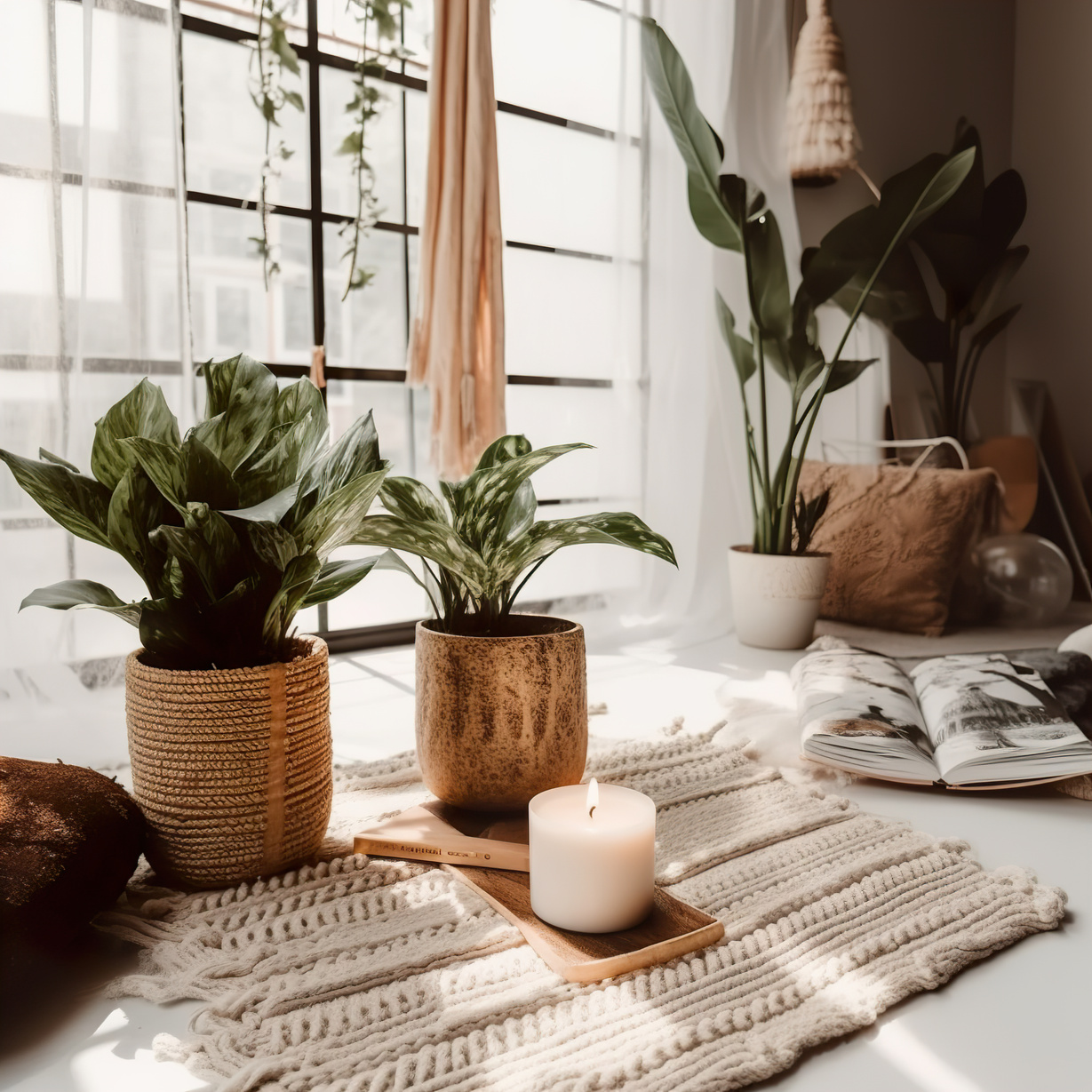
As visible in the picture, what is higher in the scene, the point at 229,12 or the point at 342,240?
the point at 229,12

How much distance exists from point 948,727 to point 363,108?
1304 millimetres

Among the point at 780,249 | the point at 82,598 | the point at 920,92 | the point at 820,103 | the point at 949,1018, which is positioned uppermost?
the point at 920,92

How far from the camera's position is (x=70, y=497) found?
60 cm

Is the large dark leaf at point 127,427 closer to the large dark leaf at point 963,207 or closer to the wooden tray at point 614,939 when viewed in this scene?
the wooden tray at point 614,939

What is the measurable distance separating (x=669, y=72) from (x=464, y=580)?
1339 millimetres

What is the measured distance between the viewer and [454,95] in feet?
5.00

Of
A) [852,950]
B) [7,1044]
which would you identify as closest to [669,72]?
[852,950]

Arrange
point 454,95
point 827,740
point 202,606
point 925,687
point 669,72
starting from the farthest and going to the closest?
1. point 669,72
2. point 454,95
3. point 925,687
4. point 827,740
5. point 202,606

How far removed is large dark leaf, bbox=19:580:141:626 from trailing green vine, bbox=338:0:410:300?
2.82 feet

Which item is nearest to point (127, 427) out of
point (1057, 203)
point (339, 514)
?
point (339, 514)

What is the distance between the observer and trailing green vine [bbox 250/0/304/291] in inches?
52.9

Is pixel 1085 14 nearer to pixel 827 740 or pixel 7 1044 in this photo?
pixel 827 740

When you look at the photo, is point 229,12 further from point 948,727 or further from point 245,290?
point 948,727

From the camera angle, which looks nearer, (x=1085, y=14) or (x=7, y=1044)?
(x=7, y=1044)
